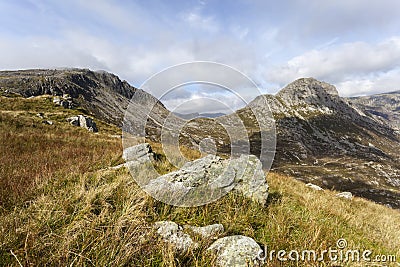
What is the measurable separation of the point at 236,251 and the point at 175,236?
0.95 metres

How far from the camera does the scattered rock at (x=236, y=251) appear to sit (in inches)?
126

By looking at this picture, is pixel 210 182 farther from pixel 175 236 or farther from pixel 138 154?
pixel 138 154

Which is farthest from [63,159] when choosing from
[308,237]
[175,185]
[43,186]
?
[308,237]

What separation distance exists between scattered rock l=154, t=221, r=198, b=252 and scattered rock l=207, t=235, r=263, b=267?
34 cm

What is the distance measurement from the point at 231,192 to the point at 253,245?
255 centimetres

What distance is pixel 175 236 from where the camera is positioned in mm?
3627

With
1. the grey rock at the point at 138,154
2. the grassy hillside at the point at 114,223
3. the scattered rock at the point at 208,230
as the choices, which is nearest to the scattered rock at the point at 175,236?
the grassy hillside at the point at 114,223

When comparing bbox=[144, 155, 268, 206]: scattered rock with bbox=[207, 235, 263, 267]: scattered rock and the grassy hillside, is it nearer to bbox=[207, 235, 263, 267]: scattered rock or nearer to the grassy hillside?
the grassy hillside

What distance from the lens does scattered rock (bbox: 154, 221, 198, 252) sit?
345 centimetres

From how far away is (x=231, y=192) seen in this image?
236 inches

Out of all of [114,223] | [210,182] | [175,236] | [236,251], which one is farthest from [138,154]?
[236,251]

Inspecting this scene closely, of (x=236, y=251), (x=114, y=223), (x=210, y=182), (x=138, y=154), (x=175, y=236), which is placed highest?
(x=138, y=154)

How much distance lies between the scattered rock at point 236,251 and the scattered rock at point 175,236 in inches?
13.5

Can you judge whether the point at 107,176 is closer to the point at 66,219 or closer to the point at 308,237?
the point at 66,219
